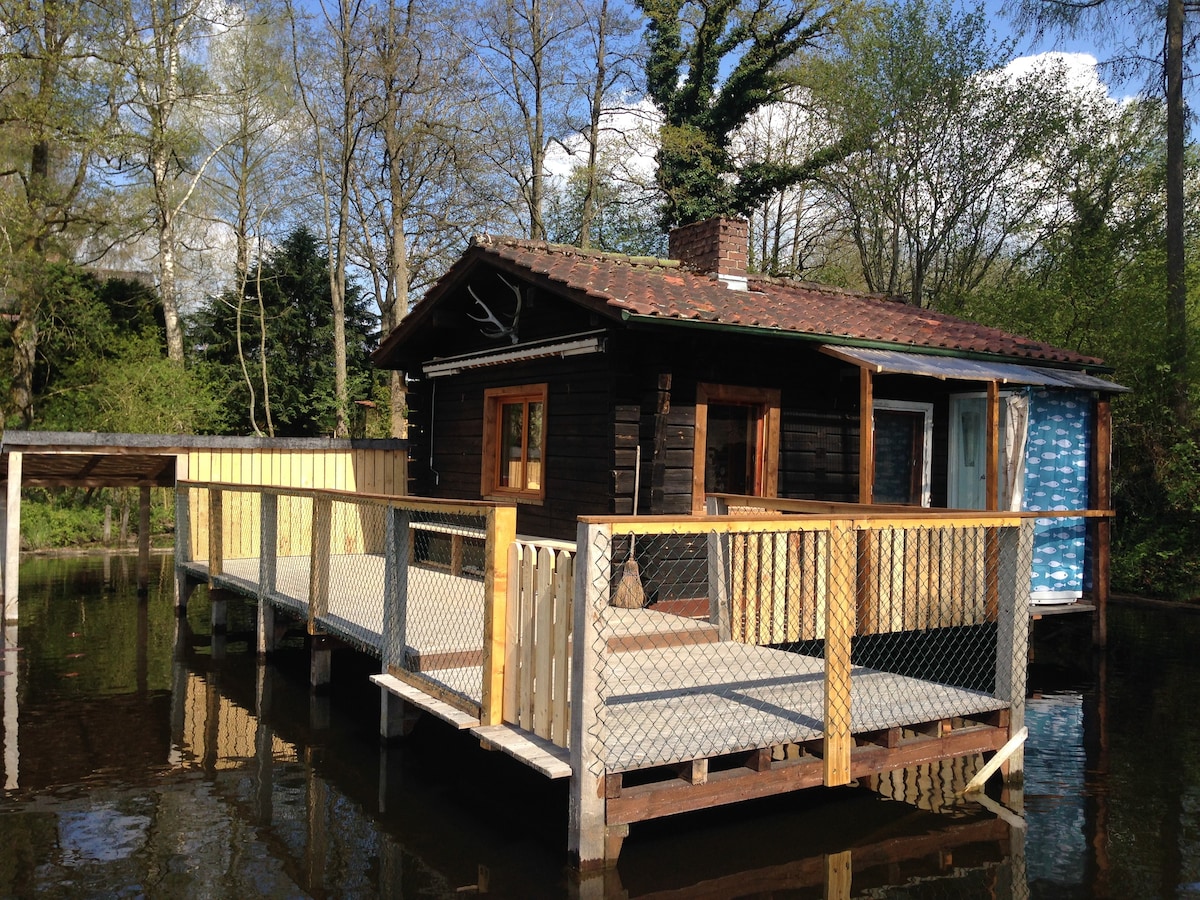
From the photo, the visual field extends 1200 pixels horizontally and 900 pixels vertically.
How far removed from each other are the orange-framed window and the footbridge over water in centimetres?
292

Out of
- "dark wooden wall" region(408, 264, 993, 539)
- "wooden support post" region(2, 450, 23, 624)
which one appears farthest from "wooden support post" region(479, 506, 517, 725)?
"wooden support post" region(2, 450, 23, 624)

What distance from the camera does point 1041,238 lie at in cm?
2070

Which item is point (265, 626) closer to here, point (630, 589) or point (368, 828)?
point (630, 589)

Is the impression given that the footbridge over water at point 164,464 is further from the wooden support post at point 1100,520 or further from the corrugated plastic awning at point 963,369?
the wooden support post at point 1100,520

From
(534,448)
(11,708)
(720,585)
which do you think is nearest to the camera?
(720,585)

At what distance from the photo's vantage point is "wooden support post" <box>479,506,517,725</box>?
493 centimetres

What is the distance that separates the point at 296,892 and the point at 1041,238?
21.0 m

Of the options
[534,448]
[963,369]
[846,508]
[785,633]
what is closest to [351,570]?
[534,448]

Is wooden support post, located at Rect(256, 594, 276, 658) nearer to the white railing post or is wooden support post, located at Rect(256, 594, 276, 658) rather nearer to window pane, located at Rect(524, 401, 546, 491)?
the white railing post

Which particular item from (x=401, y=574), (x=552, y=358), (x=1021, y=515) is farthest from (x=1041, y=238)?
(x=401, y=574)

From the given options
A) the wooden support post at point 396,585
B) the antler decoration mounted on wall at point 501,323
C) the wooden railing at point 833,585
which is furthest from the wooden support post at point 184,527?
the wooden support post at point 396,585

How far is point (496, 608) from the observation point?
495 cm

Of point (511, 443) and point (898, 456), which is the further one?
point (511, 443)

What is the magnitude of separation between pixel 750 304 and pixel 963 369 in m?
2.25
